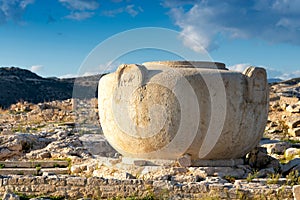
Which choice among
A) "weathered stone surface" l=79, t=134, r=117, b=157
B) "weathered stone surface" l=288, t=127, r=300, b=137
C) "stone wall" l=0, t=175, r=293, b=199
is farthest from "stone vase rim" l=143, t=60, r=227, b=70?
"weathered stone surface" l=288, t=127, r=300, b=137

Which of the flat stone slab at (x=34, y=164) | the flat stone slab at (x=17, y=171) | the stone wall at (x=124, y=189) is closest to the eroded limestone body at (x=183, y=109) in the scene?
the stone wall at (x=124, y=189)

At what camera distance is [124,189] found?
6348mm

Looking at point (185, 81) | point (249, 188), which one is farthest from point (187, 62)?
point (249, 188)

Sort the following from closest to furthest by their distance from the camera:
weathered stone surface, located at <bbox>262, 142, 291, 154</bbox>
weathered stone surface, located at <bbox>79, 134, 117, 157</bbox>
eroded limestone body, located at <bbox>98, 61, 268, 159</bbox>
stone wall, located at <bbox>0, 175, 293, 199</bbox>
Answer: stone wall, located at <bbox>0, 175, 293, 199</bbox> → eroded limestone body, located at <bbox>98, 61, 268, 159</bbox> → weathered stone surface, located at <bbox>262, 142, 291, 154</bbox> → weathered stone surface, located at <bbox>79, 134, 117, 157</bbox>

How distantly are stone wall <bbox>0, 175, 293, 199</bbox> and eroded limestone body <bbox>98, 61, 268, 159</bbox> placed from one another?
1.47 metres

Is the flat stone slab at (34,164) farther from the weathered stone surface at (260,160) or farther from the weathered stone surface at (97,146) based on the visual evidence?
the weathered stone surface at (260,160)

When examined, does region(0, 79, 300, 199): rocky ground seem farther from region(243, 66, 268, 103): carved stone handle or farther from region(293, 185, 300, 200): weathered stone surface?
region(243, 66, 268, 103): carved stone handle

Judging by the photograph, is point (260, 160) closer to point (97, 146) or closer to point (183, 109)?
point (183, 109)

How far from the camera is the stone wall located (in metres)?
6.11

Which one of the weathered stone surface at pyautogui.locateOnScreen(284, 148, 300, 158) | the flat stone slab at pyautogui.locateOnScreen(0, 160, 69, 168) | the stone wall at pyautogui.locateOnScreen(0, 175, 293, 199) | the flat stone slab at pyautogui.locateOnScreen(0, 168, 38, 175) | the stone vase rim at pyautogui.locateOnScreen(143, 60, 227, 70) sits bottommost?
the stone wall at pyautogui.locateOnScreen(0, 175, 293, 199)

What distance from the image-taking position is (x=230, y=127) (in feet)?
26.2

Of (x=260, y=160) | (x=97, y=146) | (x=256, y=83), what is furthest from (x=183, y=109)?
(x=97, y=146)

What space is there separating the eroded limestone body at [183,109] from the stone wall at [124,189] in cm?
147

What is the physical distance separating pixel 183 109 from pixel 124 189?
1.94m
